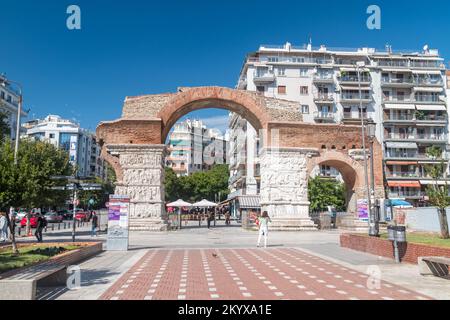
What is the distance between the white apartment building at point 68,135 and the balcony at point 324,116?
44453mm

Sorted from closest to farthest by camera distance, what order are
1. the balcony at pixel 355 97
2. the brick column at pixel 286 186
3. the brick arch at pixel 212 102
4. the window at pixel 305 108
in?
A: 1. the brick column at pixel 286 186
2. the brick arch at pixel 212 102
3. the window at pixel 305 108
4. the balcony at pixel 355 97

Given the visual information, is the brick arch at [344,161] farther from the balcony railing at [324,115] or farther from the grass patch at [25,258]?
the balcony railing at [324,115]

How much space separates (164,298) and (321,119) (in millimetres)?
51412

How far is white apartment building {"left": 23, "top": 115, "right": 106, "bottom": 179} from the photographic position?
79375 mm

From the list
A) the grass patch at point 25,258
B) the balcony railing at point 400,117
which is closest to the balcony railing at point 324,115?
the balcony railing at point 400,117

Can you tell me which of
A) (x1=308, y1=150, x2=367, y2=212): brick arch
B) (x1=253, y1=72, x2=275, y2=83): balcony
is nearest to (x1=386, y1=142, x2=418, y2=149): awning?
(x1=253, y1=72, x2=275, y2=83): balcony

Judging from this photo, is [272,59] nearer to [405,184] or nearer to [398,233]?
[405,184]

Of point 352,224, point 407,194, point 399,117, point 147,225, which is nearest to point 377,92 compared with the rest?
point 399,117

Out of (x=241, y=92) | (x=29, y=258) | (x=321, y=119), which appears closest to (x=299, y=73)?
(x=321, y=119)

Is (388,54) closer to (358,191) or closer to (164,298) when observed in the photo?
(358,191)

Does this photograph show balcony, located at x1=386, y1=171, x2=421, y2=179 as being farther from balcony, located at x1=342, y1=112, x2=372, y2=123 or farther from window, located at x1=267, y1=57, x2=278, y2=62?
window, located at x1=267, y1=57, x2=278, y2=62

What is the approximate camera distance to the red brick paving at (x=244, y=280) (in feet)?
26.1
